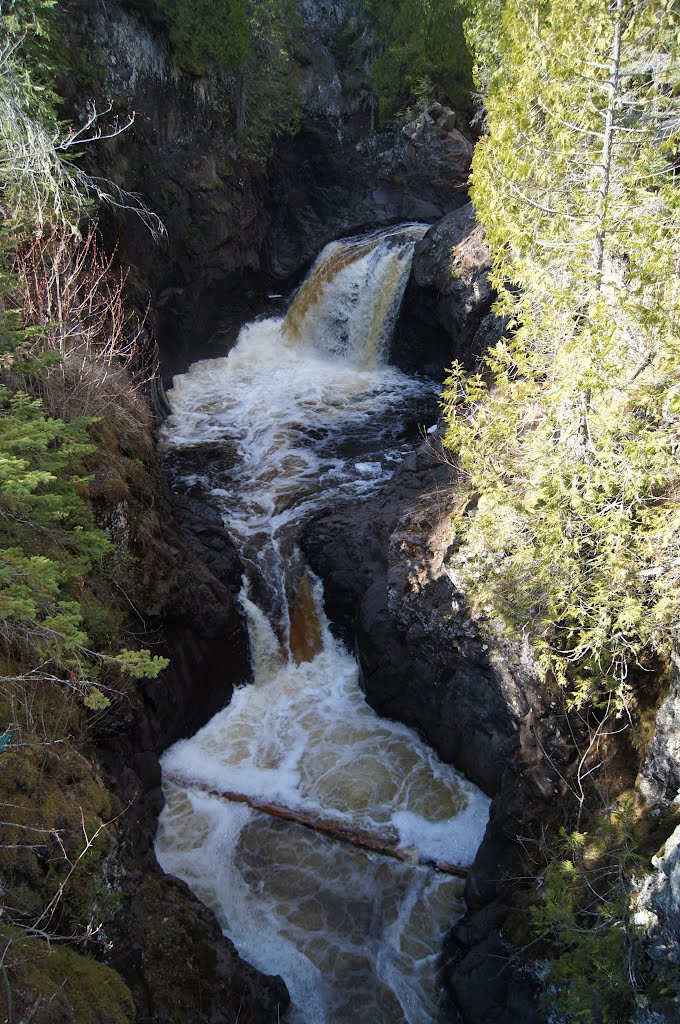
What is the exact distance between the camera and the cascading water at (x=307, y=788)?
6.95 metres

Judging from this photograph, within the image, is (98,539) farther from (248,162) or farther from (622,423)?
(248,162)

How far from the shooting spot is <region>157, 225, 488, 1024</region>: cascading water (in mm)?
6945

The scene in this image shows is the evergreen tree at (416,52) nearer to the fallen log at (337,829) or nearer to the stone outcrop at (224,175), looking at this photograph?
the stone outcrop at (224,175)

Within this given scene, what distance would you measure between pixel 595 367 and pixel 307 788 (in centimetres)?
639

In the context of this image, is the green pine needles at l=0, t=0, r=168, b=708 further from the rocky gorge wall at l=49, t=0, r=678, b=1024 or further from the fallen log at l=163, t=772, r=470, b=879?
the fallen log at l=163, t=772, r=470, b=879

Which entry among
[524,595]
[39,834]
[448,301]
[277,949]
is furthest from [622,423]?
[448,301]

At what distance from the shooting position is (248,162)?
18.9 meters

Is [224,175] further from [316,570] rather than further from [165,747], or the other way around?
[165,747]

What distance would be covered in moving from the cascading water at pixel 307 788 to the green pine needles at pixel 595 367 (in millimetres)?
3249

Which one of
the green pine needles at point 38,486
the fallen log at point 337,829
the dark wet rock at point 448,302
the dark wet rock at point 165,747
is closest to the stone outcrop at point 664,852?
the fallen log at point 337,829

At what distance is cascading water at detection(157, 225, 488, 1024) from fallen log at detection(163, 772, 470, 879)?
37 millimetres

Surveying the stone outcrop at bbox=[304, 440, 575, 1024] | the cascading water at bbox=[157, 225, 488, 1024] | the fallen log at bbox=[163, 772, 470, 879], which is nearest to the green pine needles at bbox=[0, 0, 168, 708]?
the fallen log at bbox=[163, 772, 470, 879]

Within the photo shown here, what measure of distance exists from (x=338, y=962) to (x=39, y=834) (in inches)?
155

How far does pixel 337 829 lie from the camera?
7.96 m
